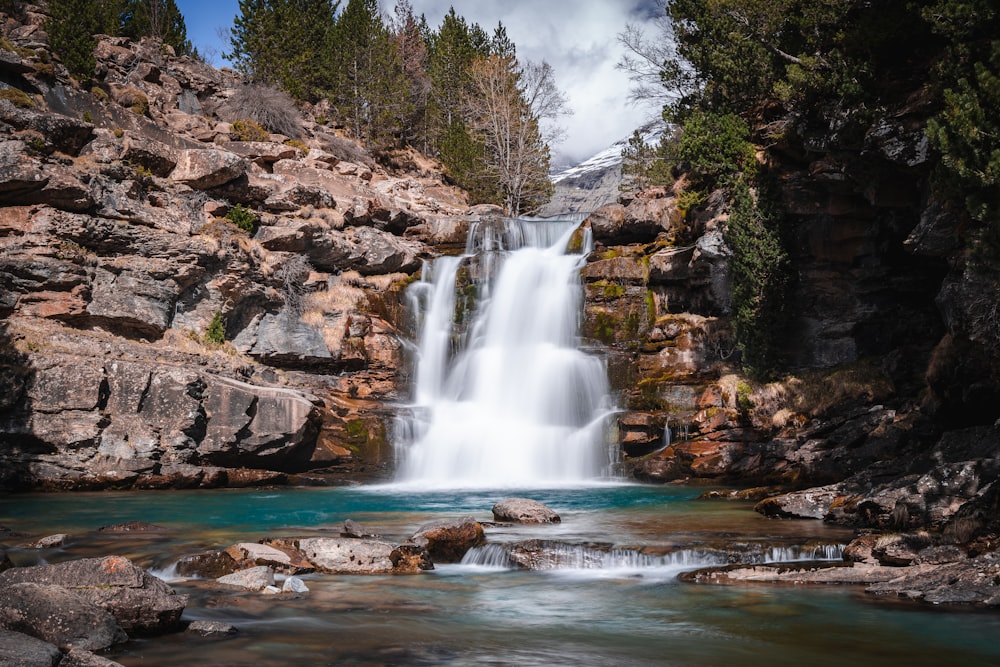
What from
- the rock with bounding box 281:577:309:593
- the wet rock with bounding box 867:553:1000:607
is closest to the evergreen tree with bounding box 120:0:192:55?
the rock with bounding box 281:577:309:593

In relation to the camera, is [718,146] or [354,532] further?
[718,146]

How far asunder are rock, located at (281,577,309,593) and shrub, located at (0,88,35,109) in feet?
82.7

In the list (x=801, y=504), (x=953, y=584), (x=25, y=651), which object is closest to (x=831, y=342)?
(x=801, y=504)

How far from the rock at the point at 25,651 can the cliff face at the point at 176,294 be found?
15867 mm

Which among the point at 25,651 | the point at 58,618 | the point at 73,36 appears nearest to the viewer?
the point at 25,651

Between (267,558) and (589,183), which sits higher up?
(589,183)

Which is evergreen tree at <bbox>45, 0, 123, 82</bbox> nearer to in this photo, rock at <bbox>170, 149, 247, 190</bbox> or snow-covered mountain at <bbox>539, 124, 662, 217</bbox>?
rock at <bbox>170, 149, 247, 190</bbox>

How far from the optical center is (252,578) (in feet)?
32.0

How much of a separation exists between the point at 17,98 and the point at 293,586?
26.0m

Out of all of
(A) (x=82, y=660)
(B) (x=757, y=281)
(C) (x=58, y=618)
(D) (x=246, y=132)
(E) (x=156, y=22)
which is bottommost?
(A) (x=82, y=660)

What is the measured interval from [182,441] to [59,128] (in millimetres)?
12776

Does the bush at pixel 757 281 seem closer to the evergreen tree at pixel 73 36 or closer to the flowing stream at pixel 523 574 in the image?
the flowing stream at pixel 523 574

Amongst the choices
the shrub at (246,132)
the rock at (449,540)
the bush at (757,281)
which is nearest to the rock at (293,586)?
the rock at (449,540)

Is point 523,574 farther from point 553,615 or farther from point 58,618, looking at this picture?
point 58,618
